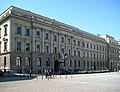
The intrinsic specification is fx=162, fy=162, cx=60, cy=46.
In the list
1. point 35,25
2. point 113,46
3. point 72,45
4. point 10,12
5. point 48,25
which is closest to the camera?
point 10,12

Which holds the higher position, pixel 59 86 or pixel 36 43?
pixel 36 43

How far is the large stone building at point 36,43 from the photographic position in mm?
43562

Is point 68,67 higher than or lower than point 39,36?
lower

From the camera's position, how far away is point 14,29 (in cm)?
4381

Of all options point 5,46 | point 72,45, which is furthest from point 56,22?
point 5,46

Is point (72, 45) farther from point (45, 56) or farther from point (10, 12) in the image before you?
point (10, 12)

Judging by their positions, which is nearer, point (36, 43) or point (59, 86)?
point (59, 86)

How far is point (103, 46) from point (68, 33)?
35.1 meters

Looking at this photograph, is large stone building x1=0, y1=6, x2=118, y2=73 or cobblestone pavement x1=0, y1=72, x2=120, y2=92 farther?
large stone building x1=0, y1=6, x2=118, y2=73

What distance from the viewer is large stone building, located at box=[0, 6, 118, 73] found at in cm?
4356

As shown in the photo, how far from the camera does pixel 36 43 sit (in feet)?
163

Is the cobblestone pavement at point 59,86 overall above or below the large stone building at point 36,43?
below

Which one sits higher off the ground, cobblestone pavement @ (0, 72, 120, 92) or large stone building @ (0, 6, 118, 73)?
large stone building @ (0, 6, 118, 73)

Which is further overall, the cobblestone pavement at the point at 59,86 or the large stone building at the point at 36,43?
the large stone building at the point at 36,43
